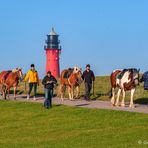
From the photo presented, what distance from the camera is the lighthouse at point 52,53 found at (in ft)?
349

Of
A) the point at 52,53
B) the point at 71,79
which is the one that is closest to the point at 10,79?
the point at 71,79

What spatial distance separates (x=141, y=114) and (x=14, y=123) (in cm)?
515

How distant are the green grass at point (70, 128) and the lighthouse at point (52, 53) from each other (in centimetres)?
7808

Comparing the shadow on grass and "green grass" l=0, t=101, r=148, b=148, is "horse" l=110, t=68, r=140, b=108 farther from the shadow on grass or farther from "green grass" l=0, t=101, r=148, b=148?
"green grass" l=0, t=101, r=148, b=148

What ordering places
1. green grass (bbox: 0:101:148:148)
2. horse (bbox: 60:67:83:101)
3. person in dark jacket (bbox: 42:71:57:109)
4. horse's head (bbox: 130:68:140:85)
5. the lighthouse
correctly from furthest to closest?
the lighthouse → horse (bbox: 60:67:83:101) → person in dark jacket (bbox: 42:71:57:109) → horse's head (bbox: 130:68:140:85) → green grass (bbox: 0:101:148:148)

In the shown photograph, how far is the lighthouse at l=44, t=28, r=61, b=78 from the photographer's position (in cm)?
10650

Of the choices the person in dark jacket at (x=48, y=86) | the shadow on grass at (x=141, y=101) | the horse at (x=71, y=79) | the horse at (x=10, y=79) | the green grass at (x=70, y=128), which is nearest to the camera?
the green grass at (x=70, y=128)

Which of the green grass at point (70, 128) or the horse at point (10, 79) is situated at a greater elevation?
the horse at point (10, 79)

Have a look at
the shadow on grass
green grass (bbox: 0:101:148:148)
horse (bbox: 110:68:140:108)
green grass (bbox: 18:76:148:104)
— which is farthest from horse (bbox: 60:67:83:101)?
green grass (bbox: 0:101:148:148)

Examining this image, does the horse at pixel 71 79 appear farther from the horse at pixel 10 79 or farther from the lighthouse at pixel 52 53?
the lighthouse at pixel 52 53

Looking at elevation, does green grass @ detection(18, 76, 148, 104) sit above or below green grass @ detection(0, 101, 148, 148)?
above

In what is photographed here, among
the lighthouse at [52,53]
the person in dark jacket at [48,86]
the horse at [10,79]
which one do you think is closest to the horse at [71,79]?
the horse at [10,79]

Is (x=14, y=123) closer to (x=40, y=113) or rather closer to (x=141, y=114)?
(x=40, y=113)

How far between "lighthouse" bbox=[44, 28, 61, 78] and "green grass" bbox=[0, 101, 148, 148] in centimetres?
7808
